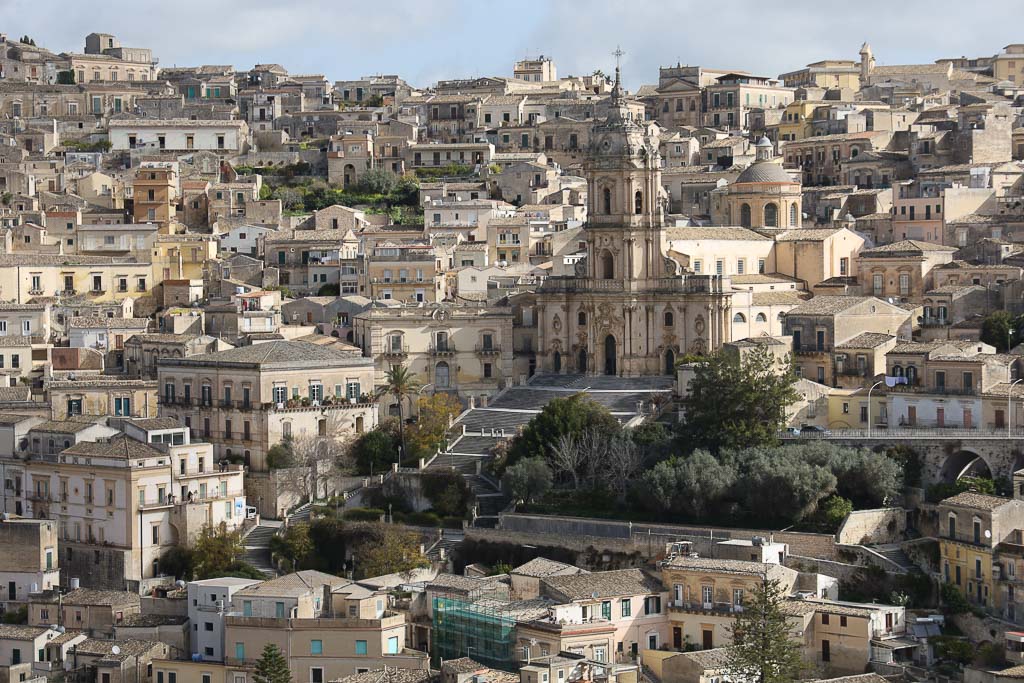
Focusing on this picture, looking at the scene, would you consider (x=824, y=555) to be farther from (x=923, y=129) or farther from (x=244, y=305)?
(x=923, y=129)

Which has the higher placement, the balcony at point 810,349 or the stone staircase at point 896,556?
the balcony at point 810,349

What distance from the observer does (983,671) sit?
185 ft

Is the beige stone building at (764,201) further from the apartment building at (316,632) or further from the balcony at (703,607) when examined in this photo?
the apartment building at (316,632)

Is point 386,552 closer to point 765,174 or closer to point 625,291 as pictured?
point 625,291

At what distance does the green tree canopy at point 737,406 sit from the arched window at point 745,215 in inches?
829

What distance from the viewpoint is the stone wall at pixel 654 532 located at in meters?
62.7

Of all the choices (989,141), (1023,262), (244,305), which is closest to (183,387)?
(244,305)

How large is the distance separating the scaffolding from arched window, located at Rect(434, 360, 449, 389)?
18352 millimetres

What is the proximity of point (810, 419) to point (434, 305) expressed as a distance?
616 inches

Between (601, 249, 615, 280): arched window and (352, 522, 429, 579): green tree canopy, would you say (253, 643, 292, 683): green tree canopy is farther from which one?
(601, 249, 615, 280): arched window

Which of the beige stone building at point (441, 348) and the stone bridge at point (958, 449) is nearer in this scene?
the stone bridge at point (958, 449)

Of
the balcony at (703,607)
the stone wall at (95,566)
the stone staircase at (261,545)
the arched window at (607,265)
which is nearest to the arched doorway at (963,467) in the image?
the balcony at (703,607)

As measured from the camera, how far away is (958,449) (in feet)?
216

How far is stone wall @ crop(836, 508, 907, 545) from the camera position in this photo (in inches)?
2472
